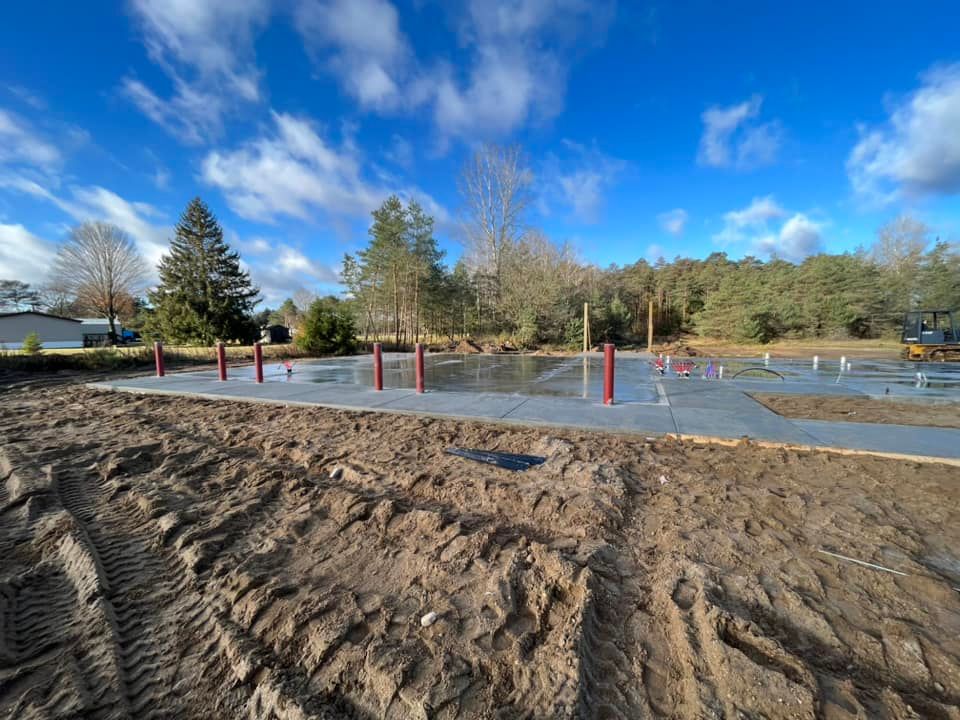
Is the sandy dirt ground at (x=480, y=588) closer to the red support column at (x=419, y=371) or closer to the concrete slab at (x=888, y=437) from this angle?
the concrete slab at (x=888, y=437)

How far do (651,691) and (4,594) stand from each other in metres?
3.63

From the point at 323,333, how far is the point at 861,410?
20.7m

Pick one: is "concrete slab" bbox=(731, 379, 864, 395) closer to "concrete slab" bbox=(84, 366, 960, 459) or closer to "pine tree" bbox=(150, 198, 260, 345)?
"concrete slab" bbox=(84, 366, 960, 459)

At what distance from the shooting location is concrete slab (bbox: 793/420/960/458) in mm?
4273

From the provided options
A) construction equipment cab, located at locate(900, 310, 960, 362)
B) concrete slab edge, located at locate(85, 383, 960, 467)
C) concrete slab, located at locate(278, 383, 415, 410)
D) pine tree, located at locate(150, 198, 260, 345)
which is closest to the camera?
concrete slab edge, located at locate(85, 383, 960, 467)

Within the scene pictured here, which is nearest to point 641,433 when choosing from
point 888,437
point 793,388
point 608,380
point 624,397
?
point 608,380

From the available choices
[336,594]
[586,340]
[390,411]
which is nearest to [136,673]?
[336,594]

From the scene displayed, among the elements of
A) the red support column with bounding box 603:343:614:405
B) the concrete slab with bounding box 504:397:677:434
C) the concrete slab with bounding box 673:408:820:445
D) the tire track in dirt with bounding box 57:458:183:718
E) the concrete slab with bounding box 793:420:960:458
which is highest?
the red support column with bounding box 603:343:614:405

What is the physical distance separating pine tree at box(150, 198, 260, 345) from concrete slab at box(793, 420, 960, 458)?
102ft

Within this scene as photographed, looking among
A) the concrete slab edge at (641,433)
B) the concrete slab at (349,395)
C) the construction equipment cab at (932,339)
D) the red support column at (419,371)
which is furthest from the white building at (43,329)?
the construction equipment cab at (932,339)

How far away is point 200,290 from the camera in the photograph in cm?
2711

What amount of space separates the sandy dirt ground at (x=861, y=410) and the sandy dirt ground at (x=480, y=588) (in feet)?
7.97

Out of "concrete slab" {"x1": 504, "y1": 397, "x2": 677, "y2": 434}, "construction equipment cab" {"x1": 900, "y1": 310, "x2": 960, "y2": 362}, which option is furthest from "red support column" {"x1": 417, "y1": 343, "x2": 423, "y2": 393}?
"construction equipment cab" {"x1": 900, "y1": 310, "x2": 960, "y2": 362}

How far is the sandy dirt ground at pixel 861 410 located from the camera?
5762 mm
